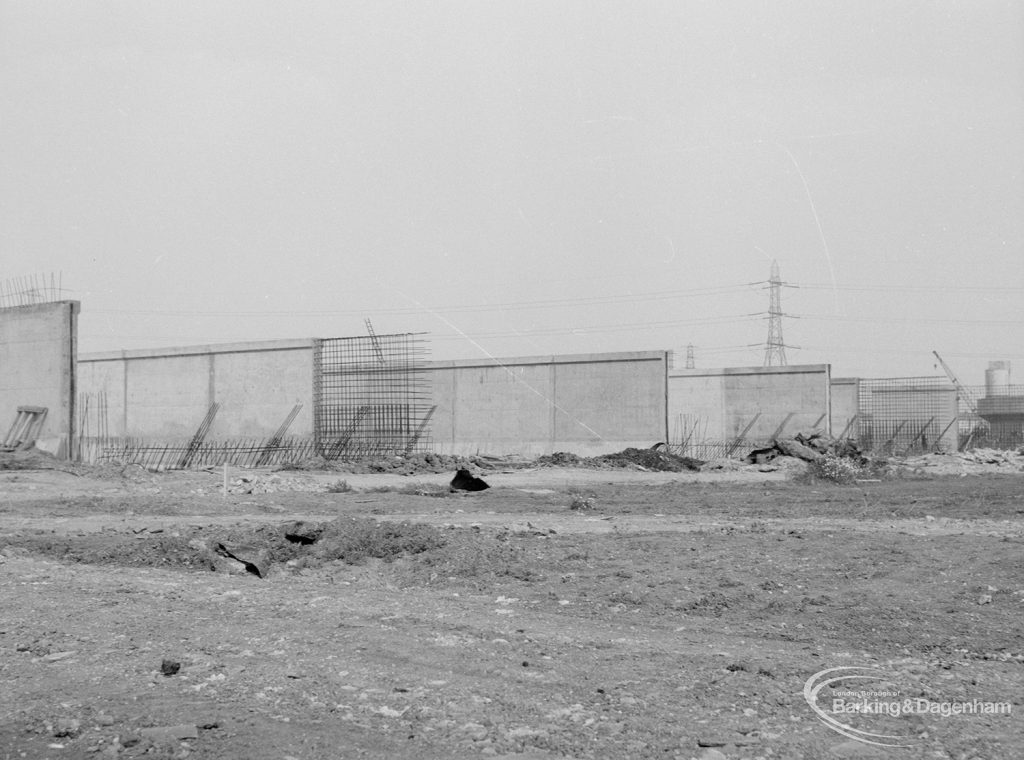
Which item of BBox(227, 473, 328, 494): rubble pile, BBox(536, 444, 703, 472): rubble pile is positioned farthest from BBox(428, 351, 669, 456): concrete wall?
BBox(227, 473, 328, 494): rubble pile

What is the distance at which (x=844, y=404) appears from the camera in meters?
33.5

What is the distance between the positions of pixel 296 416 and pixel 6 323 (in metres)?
6.38

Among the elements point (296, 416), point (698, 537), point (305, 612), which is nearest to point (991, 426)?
point (296, 416)

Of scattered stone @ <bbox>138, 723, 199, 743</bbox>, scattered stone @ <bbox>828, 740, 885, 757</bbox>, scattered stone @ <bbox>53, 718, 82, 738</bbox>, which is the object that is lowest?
scattered stone @ <bbox>53, 718, 82, 738</bbox>

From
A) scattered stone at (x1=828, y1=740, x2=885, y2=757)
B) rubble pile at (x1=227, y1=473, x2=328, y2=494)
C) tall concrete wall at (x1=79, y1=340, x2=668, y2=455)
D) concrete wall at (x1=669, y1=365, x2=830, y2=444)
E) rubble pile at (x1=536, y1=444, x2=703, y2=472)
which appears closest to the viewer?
scattered stone at (x1=828, y1=740, x2=885, y2=757)

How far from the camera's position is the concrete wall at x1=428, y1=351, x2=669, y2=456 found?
25.4 meters

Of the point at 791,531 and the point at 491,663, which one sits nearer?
the point at 491,663

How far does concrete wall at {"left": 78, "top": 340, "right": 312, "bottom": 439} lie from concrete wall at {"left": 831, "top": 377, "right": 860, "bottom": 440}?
17919 millimetres

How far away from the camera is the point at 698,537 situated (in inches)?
358

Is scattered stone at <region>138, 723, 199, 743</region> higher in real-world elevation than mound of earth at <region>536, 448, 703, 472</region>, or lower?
higher

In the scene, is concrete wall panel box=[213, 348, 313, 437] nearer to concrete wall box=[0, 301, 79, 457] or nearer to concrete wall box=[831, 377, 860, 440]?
concrete wall box=[0, 301, 79, 457]

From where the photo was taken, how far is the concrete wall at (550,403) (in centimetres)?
2539

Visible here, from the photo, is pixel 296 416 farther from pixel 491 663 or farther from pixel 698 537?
pixel 491 663

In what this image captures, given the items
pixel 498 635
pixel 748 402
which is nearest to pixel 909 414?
pixel 748 402
